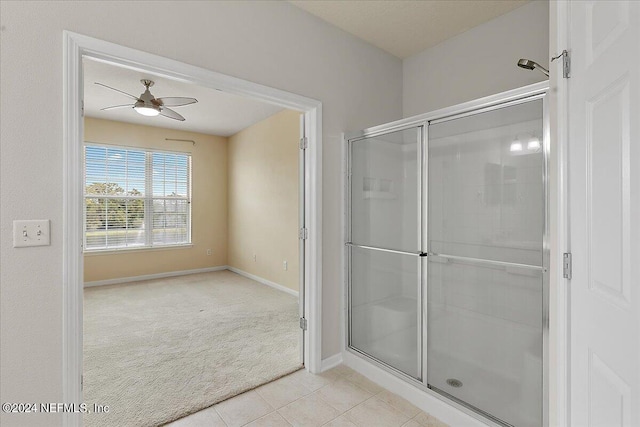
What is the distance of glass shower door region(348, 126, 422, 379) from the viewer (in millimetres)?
2211

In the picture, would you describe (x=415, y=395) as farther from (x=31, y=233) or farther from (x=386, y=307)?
(x=31, y=233)

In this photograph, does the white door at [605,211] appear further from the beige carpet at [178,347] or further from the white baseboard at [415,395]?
the beige carpet at [178,347]

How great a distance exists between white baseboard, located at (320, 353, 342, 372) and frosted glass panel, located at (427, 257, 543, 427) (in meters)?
0.83

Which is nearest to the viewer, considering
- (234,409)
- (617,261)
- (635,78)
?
(635,78)

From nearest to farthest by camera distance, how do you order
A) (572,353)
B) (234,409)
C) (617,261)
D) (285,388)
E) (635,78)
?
(635,78)
(617,261)
(572,353)
(234,409)
(285,388)

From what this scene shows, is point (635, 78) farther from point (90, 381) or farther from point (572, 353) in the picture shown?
point (90, 381)

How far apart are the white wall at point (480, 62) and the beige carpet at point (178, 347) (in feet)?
8.83

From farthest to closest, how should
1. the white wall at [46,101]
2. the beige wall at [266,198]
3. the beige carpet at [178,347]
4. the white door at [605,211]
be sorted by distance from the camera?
the beige wall at [266,198]
the beige carpet at [178,347]
the white wall at [46,101]
the white door at [605,211]

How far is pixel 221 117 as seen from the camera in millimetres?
5156

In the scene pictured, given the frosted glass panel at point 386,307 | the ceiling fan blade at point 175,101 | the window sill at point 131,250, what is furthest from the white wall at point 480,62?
the window sill at point 131,250

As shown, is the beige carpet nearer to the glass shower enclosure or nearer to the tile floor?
the tile floor

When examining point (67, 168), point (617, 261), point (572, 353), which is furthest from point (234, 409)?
point (617, 261)

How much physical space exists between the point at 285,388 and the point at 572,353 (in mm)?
1753

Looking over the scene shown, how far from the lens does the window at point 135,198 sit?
206 inches
